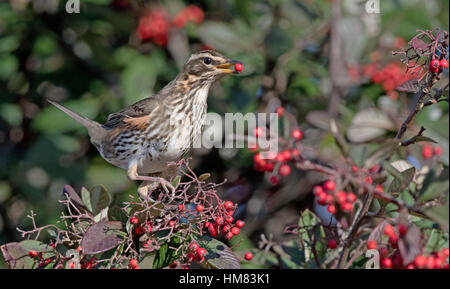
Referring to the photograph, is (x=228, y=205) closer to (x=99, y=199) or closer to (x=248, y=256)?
(x=248, y=256)

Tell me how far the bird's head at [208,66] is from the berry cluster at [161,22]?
73 centimetres

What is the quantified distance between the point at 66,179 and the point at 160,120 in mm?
1242

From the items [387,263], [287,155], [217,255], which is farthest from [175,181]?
[387,263]

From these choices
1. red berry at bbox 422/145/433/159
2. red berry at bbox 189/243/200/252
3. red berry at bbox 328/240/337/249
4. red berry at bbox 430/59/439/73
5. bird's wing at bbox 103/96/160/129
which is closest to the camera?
red berry at bbox 430/59/439/73

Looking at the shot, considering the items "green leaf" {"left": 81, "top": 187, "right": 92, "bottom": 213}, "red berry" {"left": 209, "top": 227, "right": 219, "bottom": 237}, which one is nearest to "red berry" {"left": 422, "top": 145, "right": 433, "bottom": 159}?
"red berry" {"left": 209, "top": 227, "right": 219, "bottom": 237}

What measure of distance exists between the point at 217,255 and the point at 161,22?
2.47m

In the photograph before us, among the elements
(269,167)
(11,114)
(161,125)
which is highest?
(11,114)

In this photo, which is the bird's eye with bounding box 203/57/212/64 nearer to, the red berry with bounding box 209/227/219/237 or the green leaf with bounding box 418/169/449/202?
the red berry with bounding box 209/227/219/237

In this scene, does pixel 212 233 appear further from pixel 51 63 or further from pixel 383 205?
pixel 51 63

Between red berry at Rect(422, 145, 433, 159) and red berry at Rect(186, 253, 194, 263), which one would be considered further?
red berry at Rect(422, 145, 433, 159)

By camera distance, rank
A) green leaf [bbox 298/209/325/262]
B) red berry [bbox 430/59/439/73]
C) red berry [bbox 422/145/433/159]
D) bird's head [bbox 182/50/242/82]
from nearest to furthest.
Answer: red berry [bbox 430/59/439/73], green leaf [bbox 298/209/325/262], red berry [bbox 422/145/433/159], bird's head [bbox 182/50/242/82]

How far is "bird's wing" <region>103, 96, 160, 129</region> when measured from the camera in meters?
3.65

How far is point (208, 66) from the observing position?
3828mm

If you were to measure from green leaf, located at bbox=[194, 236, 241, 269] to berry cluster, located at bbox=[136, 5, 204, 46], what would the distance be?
92.5 inches
